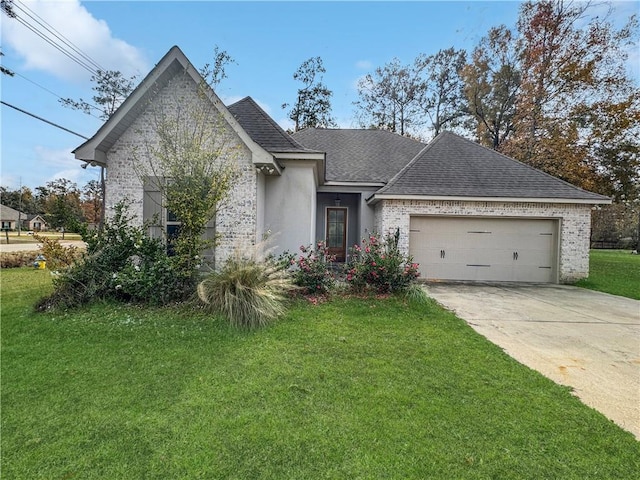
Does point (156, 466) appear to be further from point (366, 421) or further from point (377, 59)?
point (377, 59)

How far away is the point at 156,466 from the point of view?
2.21 metres

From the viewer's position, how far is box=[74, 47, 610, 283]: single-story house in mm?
7371

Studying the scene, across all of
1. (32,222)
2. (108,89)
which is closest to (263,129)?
(108,89)

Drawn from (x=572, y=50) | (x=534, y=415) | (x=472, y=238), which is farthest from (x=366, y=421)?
(x=572, y=50)

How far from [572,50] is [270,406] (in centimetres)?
2133

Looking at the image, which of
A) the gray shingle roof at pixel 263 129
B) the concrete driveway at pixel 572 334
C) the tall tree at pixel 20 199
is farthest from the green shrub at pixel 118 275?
the tall tree at pixel 20 199

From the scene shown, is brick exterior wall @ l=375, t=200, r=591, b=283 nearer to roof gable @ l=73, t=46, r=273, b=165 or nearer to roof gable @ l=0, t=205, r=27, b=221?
roof gable @ l=73, t=46, r=273, b=165

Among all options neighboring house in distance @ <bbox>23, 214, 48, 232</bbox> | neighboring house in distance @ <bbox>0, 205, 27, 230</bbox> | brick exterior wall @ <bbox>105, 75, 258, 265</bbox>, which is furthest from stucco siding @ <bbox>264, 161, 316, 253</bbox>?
neighboring house in distance @ <bbox>23, 214, 48, 232</bbox>

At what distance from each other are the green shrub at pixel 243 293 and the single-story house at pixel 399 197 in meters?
1.69

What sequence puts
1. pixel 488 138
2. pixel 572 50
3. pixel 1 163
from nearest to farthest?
pixel 1 163
pixel 572 50
pixel 488 138

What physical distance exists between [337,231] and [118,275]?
30.3ft

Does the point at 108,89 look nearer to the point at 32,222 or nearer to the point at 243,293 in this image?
the point at 243,293

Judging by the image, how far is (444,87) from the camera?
74.3 ft

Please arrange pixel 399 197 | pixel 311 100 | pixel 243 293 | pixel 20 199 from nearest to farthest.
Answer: pixel 243 293 → pixel 399 197 → pixel 311 100 → pixel 20 199
